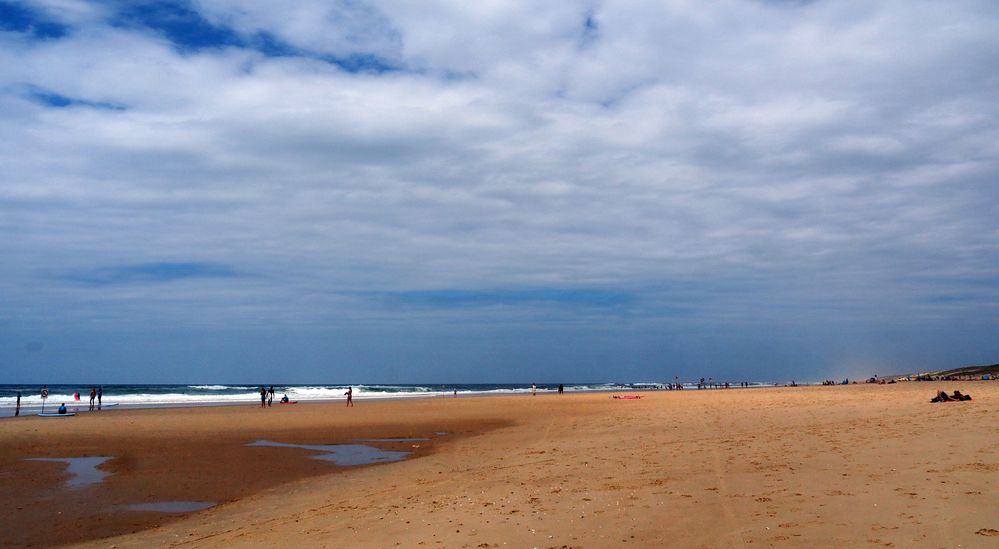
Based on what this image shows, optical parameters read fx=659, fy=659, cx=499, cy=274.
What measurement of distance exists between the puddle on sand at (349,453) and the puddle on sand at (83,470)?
5679 mm

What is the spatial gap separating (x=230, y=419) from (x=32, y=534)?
27529 millimetres

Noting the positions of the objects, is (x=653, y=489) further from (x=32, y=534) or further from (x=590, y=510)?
(x=32, y=534)

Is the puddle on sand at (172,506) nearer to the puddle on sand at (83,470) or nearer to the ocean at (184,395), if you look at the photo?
the puddle on sand at (83,470)

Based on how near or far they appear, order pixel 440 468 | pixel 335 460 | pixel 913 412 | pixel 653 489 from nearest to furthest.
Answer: pixel 653 489
pixel 440 468
pixel 335 460
pixel 913 412

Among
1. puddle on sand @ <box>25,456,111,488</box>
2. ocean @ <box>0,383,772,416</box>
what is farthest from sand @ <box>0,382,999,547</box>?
ocean @ <box>0,383,772,416</box>

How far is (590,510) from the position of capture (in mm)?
10055

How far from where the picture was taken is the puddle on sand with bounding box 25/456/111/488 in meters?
16.6

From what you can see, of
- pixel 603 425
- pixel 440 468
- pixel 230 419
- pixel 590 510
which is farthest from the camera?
pixel 230 419

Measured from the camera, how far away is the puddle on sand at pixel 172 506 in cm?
1327

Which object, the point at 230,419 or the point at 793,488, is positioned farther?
the point at 230,419

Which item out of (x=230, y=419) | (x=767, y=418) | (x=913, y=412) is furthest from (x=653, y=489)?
(x=230, y=419)

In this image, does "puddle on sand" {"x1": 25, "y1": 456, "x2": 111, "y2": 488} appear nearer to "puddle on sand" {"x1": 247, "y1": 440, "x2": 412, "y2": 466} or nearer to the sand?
the sand

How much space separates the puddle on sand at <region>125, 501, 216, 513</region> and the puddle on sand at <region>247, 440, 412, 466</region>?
5718 millimetres

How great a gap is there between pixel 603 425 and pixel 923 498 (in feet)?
54.9
